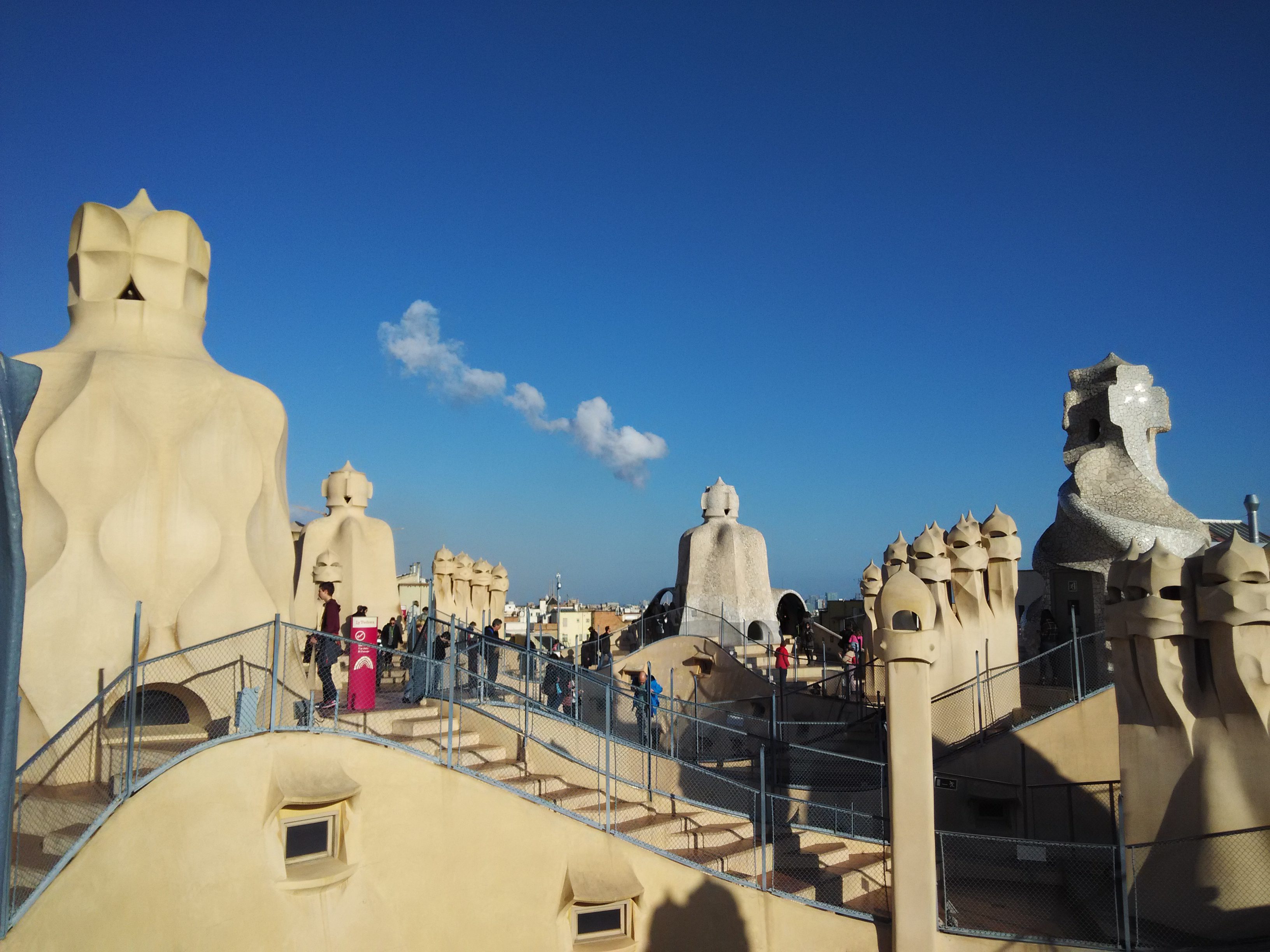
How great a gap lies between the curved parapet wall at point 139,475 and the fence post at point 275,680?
1139mm

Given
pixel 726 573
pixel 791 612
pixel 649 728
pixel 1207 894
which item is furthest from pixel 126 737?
pixel 791 612

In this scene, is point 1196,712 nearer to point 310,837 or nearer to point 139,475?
point 310,837

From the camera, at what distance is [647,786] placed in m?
9.82

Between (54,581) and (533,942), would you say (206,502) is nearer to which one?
(54,581)

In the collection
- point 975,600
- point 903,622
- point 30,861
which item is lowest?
point 30,861

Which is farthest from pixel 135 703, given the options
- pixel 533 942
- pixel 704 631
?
pixel 704 631

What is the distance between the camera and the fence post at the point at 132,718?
675cm

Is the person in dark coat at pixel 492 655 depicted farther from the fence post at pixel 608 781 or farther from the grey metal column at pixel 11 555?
the grey metal column at pixel 11 555

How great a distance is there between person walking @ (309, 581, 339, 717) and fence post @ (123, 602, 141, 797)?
62.7 inches

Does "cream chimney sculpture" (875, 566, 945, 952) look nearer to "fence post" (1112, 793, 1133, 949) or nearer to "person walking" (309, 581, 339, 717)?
"fence post" (1112, 793, 1133, 949)

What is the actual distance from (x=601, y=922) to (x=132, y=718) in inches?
180

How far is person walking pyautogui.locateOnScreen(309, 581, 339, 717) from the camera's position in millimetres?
9117

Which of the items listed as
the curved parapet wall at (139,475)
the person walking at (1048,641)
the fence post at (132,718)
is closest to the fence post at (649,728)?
the curved parapet wall at (139,475)

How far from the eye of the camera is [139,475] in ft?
28.9
